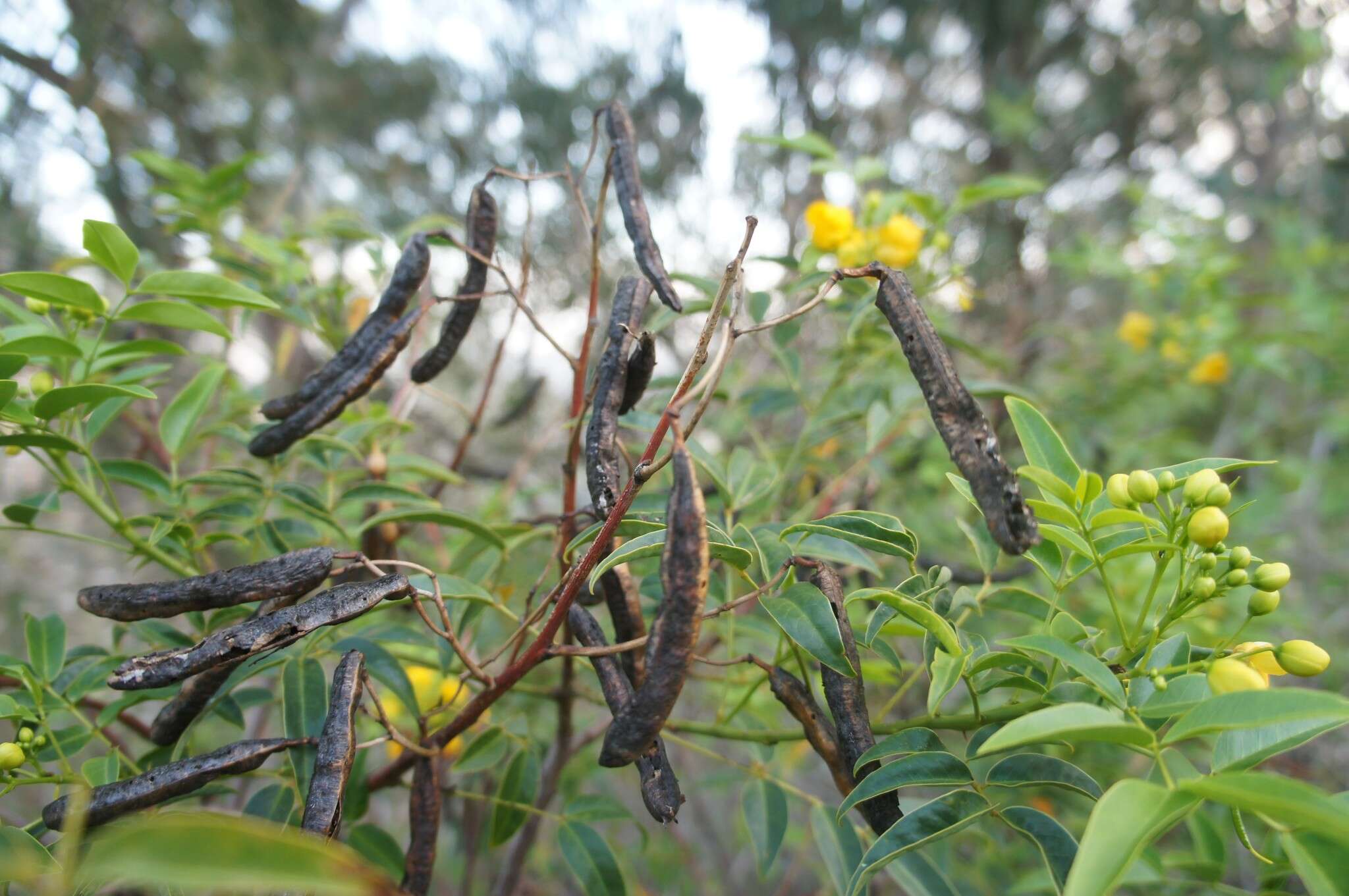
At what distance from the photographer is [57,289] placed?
2.48 ft

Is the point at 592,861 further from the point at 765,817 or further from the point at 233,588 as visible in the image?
the point at 233,588

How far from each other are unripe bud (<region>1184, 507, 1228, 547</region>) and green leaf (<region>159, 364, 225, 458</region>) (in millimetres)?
995

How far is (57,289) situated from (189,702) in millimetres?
442

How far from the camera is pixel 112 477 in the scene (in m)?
0.91

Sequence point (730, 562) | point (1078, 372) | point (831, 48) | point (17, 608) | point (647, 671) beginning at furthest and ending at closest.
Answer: point (831, 48) < point (17, 608) < point (1078, 372) < point (730, 562) < point (647, 671)

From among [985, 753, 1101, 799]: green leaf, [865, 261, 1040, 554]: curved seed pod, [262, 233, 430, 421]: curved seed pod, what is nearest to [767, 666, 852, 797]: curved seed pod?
[985, 753, 1101, 799]: green leaf

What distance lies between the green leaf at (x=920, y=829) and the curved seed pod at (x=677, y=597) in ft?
0.68

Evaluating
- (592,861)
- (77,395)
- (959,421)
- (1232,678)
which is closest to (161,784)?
(77,395)

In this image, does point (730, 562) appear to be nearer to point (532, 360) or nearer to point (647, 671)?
point (647, 671)

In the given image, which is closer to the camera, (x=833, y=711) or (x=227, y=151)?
(x=833, y=711)

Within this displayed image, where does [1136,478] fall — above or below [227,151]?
below

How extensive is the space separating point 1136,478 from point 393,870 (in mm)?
873

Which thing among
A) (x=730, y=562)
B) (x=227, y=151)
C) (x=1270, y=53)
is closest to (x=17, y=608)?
(x=227, y=151)

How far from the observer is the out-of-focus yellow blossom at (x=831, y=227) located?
1207 mm
